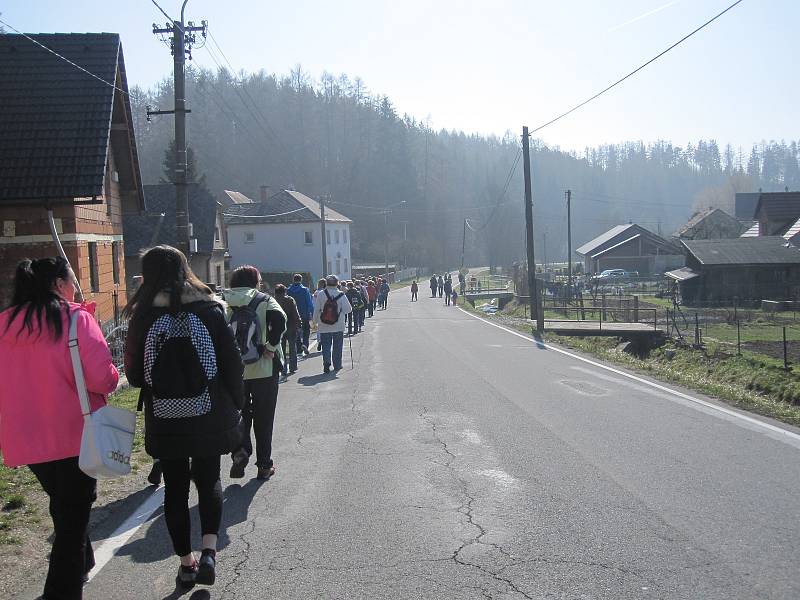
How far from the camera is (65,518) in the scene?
4020mm

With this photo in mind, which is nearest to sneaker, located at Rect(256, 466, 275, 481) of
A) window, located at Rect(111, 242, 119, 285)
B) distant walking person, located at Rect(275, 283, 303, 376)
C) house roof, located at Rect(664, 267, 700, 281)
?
distant walking person, located at Rect(275, 283, 303, 376)

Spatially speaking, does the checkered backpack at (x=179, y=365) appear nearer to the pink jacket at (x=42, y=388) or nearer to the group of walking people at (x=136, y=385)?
the group of walking people at (x=136, y=385)

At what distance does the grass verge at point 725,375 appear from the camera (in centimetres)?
1120

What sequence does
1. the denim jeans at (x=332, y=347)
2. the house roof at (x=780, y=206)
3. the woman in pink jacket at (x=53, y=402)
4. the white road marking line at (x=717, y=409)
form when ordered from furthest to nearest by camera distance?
1. the house roof at (x=780, y=206)
2. the denim jeans at (x=332, y=347)
3. the white road marking line at (x=717, y=409)
4. the woman in pink jacket at (x=53, y=402)

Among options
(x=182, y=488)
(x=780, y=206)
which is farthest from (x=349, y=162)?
(x=182, y=488)

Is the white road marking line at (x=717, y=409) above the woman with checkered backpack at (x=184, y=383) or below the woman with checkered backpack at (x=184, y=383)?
below

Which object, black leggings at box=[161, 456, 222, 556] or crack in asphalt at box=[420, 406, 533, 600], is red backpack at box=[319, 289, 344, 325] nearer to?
crack in asphalt at box=[420, 406, 533, 600]

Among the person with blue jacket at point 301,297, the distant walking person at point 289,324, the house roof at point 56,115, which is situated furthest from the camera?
the house roof at point 56,115

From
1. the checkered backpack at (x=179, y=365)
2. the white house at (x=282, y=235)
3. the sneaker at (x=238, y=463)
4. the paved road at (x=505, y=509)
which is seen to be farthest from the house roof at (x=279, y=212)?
the checkered backpack at (x=179, y=365)

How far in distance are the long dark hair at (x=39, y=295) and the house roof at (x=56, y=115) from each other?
1416cm

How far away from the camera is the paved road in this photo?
440 centimetres

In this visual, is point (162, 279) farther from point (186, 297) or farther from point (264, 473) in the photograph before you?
point (264, 473)

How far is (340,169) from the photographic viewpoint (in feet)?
351

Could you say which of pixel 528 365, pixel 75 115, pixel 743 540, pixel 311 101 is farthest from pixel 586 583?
pixel 311 101
